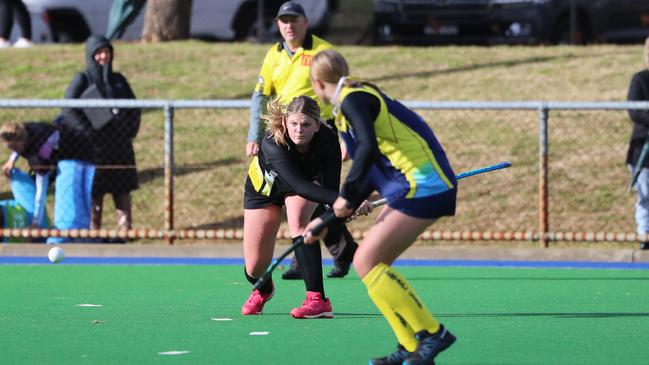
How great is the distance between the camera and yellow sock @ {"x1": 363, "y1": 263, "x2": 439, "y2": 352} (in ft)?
21.2

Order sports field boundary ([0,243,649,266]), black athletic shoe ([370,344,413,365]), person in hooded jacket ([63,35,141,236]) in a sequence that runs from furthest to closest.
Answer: person in hooded jacket ([63,35,141,236]), sports field boundary ([0,243,649,266]), black athletic shoe ([370,344,413,365])

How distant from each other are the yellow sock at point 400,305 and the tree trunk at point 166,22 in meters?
15.0

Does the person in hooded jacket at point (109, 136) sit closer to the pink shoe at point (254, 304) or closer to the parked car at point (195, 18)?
the pink shoe at point (254, 304)

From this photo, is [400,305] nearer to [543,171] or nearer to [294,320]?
[294,320]

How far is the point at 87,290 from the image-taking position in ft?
33.3

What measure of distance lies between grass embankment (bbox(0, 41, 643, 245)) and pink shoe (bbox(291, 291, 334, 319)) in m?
6.22

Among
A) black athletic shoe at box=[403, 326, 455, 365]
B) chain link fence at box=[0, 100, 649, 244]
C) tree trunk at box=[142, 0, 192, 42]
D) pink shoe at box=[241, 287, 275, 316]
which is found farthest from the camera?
tree trunk at box=[142, 0, 192, 42]

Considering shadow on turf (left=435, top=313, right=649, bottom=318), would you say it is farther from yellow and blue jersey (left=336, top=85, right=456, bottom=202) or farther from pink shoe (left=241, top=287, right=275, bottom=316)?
yellow and blue jersey (left=336, top=85, right=456, bottom=202)

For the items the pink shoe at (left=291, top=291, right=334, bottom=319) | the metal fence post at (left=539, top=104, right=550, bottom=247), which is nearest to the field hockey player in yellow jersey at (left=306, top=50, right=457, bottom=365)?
the pink shoe at (left=291, top=291, right=334, bottom=319)

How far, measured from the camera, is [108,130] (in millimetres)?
13875

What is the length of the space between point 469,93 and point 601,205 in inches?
152

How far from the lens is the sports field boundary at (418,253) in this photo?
12.9 meters

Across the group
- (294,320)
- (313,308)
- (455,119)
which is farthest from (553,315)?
(455,119)

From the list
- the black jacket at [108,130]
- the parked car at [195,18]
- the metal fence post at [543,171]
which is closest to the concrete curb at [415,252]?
the metal fence post at [543,171]
